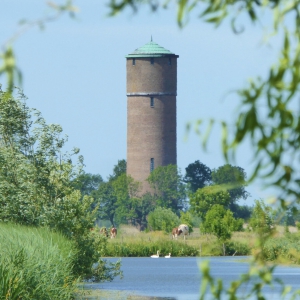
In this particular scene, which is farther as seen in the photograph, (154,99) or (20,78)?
(154,99)

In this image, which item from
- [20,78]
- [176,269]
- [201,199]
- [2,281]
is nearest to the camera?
[20,78]

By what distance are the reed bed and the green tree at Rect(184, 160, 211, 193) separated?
69658mm

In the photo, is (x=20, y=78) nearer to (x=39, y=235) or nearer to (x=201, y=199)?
(x=39, y=235)

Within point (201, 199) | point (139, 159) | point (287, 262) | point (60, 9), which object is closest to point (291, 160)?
point (287, 262)

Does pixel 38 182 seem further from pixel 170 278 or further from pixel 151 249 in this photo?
pixel 151 249

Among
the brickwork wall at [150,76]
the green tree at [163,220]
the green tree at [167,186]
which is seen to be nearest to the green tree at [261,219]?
the green tree at [163,220]

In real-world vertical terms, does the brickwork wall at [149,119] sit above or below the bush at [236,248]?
above

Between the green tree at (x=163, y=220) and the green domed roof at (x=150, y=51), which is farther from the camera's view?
the green domed roof at (x=150, y=51)

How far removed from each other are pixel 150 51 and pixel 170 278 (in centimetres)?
5237

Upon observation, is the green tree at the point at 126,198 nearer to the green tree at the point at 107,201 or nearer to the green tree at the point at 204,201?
the green tree at the point at 107,201

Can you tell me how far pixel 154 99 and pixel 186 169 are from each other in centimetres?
1077

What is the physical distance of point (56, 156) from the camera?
1961 cm

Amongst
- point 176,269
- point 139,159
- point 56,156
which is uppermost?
point 139,159

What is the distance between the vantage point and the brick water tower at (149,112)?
3036 inches
